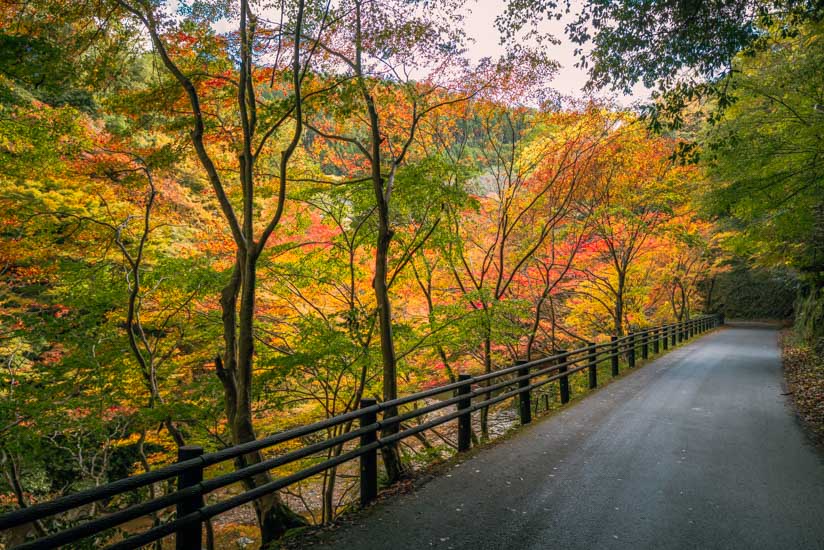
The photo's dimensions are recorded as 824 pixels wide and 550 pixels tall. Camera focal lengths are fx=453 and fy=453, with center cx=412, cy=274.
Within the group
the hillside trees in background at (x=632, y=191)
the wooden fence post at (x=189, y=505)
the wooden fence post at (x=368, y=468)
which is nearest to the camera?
the wooden fence post at (x=189, y=505)

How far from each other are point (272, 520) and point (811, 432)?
27.5 feet

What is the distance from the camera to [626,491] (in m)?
4.77

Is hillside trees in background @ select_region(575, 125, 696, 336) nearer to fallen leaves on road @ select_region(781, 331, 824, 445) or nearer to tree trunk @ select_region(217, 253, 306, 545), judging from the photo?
fallen leaves on road @ select_region(781, 331, 824, 445)

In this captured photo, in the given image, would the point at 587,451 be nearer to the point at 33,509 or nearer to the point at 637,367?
the point at 33,509

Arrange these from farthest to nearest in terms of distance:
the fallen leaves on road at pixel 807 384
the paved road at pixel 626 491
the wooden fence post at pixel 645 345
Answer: the wooden fence post at pixel 645 345, the fallen leaves on road at pixel 807 384, the paved road at pixel 626 491

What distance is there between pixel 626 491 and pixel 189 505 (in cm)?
419

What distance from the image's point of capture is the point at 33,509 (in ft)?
7.61

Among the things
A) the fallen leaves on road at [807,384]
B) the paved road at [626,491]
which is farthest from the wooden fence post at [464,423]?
the fallen leaves on road at [807,384]

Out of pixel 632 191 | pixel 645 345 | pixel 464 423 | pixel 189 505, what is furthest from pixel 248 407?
pixel 645 345

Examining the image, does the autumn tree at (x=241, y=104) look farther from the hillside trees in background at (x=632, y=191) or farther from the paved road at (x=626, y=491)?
the hillside trees in background at (x=632, y=191)

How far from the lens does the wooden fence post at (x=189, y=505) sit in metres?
3.21

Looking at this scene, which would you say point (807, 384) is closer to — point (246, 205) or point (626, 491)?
point (626, 491)

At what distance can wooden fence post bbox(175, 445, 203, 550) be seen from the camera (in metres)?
3.21

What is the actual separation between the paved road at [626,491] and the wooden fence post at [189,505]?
42.9 inches
